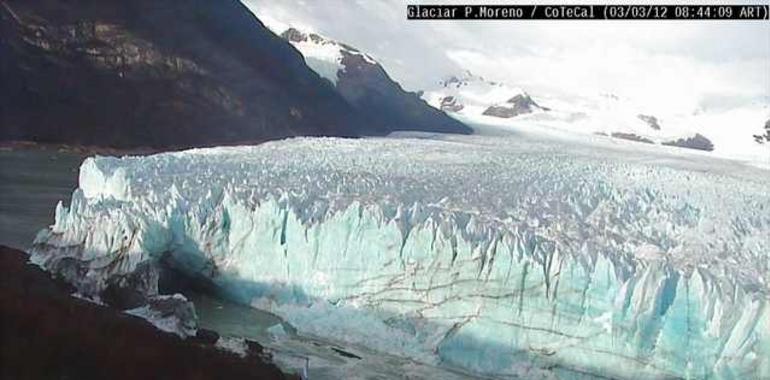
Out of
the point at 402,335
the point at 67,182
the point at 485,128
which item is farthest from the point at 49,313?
the point at 485,128

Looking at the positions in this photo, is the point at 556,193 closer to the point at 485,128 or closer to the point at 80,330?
the point at 80,330

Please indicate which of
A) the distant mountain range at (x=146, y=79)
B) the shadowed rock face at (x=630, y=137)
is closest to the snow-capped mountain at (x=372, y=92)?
the distant mountain range at (x=146, y=79)

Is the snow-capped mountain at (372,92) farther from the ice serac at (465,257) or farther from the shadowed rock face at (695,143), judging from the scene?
the shadowed rock face at (695,143)

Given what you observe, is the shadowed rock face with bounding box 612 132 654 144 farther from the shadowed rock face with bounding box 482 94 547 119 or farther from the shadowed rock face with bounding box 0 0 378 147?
the shadowed rock face with bounding box 0 0 378 147

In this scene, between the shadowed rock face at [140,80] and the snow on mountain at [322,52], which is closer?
the shadowed rock face at [140,80]

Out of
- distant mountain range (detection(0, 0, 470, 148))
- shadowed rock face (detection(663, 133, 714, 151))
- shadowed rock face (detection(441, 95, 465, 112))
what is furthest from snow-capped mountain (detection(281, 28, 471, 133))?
shadowed rock face (detection(441, 95, 465, 112))

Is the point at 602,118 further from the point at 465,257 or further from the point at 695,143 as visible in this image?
the point at 465,257

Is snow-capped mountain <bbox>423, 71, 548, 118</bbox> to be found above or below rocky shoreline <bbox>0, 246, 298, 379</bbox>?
above
